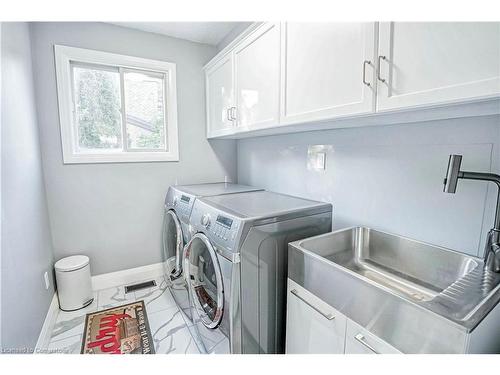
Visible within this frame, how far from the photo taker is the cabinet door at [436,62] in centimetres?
74

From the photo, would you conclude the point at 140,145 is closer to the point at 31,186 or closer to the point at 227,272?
the point at 31,186

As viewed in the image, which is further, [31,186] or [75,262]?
[75,262]

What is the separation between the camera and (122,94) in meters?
2.44

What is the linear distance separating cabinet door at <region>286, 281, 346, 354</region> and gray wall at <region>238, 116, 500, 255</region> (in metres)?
0.64

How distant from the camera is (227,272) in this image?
1280 mm

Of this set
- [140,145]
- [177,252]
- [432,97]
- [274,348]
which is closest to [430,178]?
[432,97]

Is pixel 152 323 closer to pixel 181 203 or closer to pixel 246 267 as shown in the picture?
pixel 181 203

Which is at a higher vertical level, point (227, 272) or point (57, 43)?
point (57, 43)

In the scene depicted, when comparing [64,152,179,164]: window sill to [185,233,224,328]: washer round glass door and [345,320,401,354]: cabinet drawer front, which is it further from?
[345,320,401,354]: cabinet drawer front

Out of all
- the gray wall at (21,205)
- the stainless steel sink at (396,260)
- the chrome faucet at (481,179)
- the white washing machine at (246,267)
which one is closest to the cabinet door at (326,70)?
the chrome faucet at (481,179)

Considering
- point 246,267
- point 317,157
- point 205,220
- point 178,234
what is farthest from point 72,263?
point 317,157

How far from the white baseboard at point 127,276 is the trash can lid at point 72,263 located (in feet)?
0.99

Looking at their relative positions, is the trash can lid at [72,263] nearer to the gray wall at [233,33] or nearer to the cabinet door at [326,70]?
the cabinet door at [326,70]

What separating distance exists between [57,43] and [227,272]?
2.36 m
